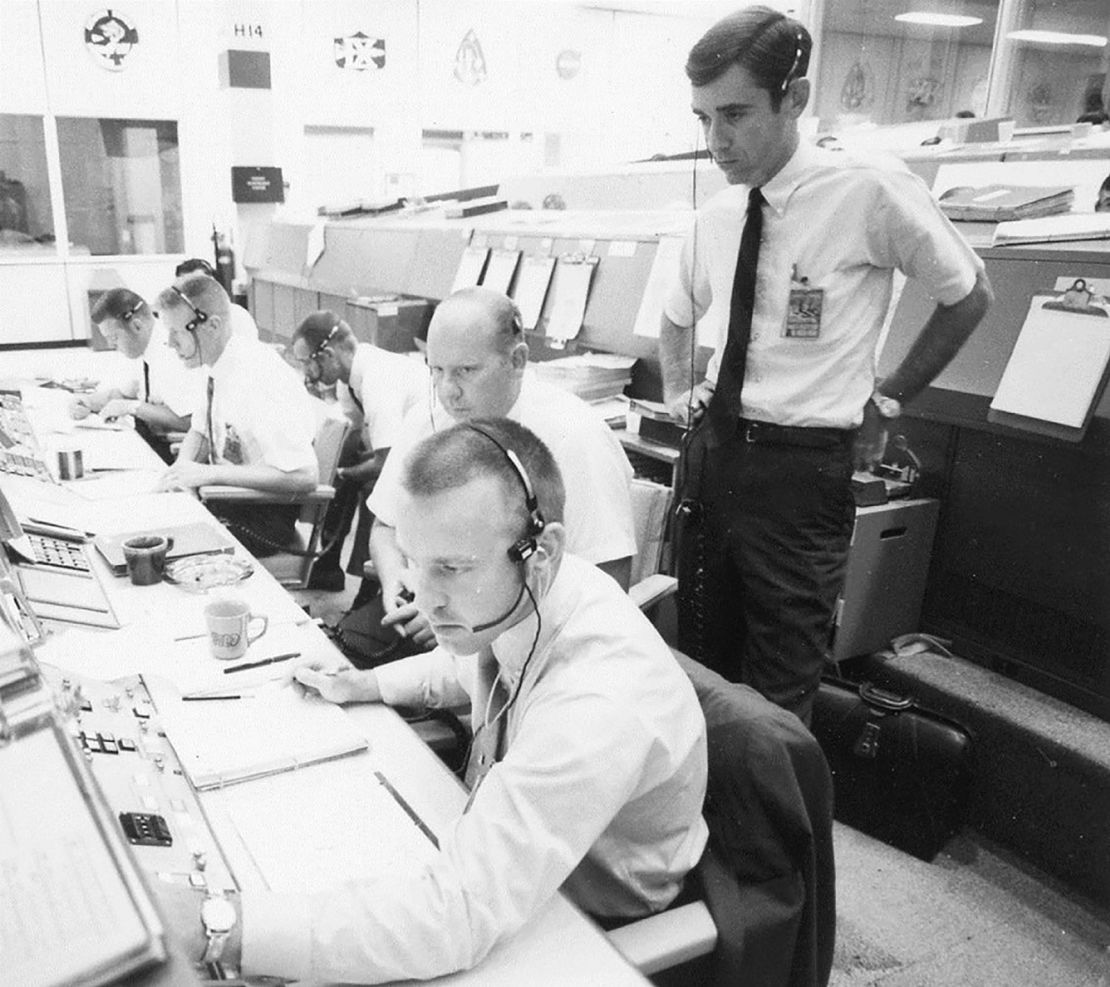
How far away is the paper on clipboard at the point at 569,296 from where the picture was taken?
3.10m

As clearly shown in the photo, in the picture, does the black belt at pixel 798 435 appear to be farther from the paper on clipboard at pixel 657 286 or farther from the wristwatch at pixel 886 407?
the paper on clipboard at pixel 657 286

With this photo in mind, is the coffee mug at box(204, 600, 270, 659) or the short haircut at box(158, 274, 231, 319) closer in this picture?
the coffee mug at box(204, 600, 270, 659)

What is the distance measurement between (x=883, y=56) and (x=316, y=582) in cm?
664

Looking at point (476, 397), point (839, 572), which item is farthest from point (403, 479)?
point (839, 572)

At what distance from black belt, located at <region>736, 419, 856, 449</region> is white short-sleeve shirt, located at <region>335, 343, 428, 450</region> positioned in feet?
4.75

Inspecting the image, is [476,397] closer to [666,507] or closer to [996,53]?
[666,507]

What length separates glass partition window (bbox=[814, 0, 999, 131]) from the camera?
7.23 metres

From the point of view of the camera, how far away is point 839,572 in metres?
1.87

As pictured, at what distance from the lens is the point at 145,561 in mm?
1888

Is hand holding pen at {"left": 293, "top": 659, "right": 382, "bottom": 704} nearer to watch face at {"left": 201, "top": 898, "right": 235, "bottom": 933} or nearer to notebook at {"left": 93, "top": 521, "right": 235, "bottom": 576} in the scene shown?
watch face at {"left": 201, "top": 898, "right": 235, "bottom": 933}

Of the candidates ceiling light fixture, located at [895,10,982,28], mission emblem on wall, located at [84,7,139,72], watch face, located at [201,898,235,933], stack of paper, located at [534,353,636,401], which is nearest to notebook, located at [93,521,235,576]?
stack of paper, located at [534,353,636,401]

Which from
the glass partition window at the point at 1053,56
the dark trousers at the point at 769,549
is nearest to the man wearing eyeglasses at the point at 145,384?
the dark trousers at the point at 769,549

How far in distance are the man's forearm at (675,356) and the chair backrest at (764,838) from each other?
1143 millimetres

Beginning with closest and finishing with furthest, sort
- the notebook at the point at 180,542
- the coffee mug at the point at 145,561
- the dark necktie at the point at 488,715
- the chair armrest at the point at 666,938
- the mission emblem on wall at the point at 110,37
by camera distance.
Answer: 1. the chair armrest at the point at 666,938
2. the dark necktie at the point at 488,715
3. the coffee mug at the point at 145,561
4. the notebook at the point at 180,542
5. the mission emblem on wall at the point at 110,37
